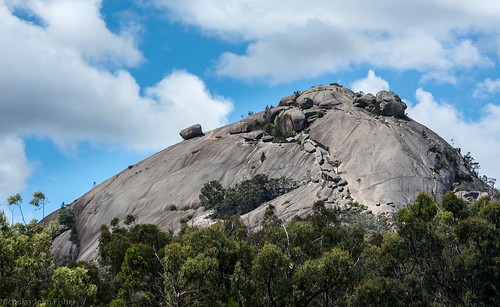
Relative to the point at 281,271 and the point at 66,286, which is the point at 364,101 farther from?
the point at 66,286

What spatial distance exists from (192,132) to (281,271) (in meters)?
111

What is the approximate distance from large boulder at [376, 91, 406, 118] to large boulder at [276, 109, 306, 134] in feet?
54.6

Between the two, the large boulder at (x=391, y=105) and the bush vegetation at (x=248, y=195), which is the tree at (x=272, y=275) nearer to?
the bush vegetation at (x=248, y=195)

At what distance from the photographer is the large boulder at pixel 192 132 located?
137 metres

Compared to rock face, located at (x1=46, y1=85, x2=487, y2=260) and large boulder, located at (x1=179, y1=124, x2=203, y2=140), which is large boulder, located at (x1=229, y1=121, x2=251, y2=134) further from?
large boulder, located at (x1=179, y1=124, x2=203, y2=140)

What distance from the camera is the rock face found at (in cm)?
9681

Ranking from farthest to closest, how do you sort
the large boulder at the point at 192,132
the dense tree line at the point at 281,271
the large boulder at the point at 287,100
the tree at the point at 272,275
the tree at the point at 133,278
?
1. the large boulder at the point at 192,132
2. the large boulder at the point at 287,100
3. the tree at the point at 133,278
4. the tree at the point at 272,275
5. the dense tree line at the point at 281,271

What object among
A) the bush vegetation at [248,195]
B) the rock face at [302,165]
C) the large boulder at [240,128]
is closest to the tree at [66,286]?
the rock face at [302,165]

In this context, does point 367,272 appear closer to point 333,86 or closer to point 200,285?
point 200,285

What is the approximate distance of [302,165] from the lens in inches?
4269

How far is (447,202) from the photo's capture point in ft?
153

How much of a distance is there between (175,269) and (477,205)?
2828cm

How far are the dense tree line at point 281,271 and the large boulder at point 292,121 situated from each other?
7936 centimetres

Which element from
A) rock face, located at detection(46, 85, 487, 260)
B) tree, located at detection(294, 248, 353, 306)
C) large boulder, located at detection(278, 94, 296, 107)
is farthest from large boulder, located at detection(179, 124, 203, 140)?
tree, located at detection(294, 248, 353, 306)
